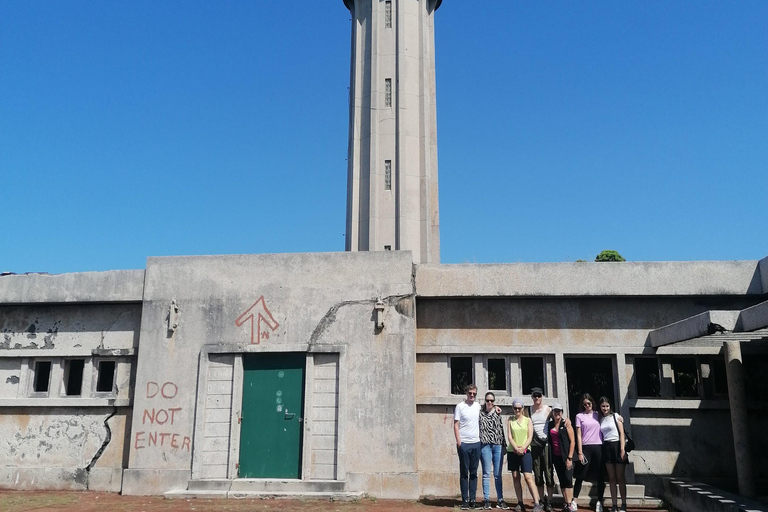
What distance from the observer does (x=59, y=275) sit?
1206 cm

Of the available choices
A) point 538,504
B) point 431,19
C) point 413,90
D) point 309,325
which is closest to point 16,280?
point 309,325

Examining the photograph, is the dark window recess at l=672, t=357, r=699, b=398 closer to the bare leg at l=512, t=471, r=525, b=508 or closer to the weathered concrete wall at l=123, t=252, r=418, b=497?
the bare leg at l=512, t=471, r=525, b=508

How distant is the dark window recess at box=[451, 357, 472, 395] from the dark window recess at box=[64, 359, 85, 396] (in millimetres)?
6783

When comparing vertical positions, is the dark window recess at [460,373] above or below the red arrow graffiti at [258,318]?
below

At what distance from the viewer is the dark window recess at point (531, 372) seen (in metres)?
11.3

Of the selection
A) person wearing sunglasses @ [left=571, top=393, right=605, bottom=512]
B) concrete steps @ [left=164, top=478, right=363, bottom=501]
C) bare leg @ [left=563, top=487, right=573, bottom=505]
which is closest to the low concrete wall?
person wearing sunglasses @ [left=571, top=393, right=605, bottom=512]

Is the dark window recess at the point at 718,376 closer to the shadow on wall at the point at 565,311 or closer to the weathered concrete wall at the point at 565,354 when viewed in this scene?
the weathered concrete wall at the point at 565,354

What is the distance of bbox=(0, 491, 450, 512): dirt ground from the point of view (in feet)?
30.6

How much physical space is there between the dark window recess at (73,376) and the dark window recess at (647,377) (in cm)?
993

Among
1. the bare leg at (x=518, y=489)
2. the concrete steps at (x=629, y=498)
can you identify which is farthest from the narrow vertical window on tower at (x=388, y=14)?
the bare leg at (x=518, y=489)

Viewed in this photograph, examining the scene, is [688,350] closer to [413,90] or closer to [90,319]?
[90,319]

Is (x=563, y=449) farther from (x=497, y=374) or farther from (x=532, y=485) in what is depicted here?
(x=497, y=374)

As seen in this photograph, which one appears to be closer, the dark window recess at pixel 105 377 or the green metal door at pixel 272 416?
the green metal door at pixel 272 416

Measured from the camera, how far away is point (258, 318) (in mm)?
11188
